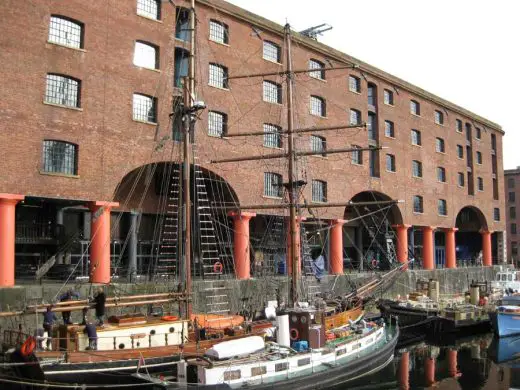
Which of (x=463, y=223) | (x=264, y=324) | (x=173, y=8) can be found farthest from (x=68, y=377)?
(x=463, y=223)

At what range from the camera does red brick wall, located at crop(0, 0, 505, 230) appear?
25.9 m

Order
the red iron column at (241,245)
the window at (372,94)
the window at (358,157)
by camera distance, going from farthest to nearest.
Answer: the window at (372,94), the window at (358,157), the red iron column at (241,245)

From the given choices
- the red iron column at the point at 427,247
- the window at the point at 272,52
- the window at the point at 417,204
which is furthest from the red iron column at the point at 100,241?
the red iron column at the point at 427,247

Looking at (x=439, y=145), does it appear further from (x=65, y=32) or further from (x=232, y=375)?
(x=232, y=375)

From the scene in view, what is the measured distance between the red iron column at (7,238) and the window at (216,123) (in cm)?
1226

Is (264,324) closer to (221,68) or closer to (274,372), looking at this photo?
(274,372)

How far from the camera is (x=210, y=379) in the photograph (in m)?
16.4

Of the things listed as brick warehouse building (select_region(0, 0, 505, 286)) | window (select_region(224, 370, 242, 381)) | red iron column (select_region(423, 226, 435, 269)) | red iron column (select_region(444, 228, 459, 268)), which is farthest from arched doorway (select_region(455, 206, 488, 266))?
window (select_region(224, 370, 242, 381))

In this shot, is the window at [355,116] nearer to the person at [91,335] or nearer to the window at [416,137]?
the window at [416,137]

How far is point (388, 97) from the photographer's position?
1914 inches

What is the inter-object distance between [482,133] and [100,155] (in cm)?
4701

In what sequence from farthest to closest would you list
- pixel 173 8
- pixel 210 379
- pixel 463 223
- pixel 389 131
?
pixel 463 223 < pixel 389 131 < pixel 173 8 < pixel 210 379

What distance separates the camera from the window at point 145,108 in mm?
30406

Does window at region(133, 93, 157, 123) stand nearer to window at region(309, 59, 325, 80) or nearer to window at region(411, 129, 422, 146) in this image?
window at region(309, 59, 325, 80)
